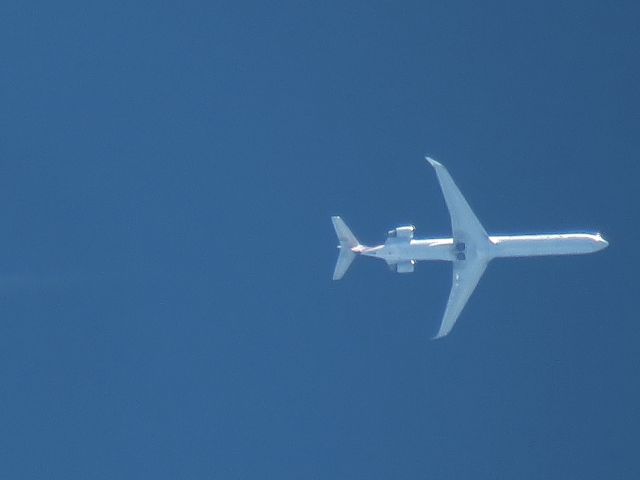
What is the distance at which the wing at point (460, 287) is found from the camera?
241 feet

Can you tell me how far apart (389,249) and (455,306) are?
7159 millimetres

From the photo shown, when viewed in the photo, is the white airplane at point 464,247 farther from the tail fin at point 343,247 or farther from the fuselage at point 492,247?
the tail fin at point 343,247

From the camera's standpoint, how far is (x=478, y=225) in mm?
72688

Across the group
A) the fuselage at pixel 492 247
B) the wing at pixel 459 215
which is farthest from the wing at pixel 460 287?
the wing at pixel 459 215

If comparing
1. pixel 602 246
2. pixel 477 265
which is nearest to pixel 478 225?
pixel 477 265

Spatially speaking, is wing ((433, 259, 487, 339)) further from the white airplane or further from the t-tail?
the t-tail

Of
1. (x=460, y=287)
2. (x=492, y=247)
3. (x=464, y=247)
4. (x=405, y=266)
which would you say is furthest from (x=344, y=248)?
(x=492, y=247)

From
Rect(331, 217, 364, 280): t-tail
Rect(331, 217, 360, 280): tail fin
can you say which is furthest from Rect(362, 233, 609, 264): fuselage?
Rect(331, 217, 360, 280): tail fin

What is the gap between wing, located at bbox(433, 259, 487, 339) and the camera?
73.3 metres

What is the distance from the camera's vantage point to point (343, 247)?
247 ft

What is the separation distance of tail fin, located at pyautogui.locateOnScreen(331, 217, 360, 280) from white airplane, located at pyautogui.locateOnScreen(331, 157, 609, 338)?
137 centimetres

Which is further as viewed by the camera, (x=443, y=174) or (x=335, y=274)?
(x=335, y=274)

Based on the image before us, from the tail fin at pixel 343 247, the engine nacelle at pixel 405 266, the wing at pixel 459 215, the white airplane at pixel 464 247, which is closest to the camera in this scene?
the wing at pixel 459 215

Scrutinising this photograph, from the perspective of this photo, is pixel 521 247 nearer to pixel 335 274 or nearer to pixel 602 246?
pixel 602 246
